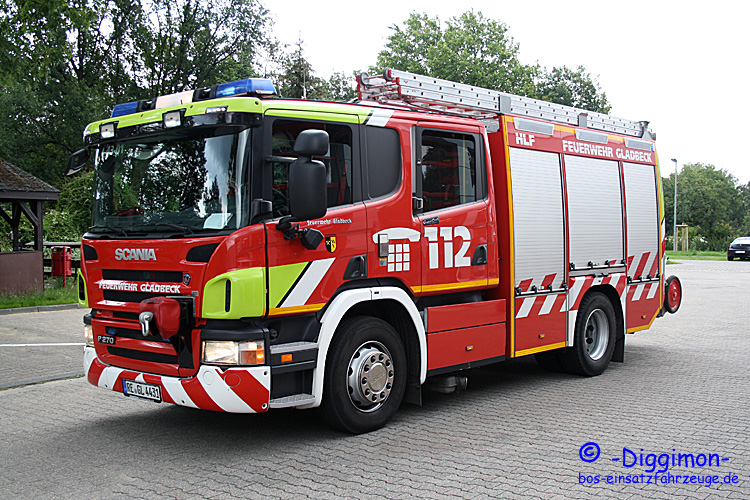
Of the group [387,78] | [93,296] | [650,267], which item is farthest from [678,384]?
[93,296]

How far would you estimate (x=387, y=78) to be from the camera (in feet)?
22.2

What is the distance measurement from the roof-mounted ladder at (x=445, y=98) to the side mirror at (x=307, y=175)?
1597mm

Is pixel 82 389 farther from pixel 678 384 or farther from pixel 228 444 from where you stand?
pixel 678 384

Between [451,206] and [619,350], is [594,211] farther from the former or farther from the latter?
[451,206]

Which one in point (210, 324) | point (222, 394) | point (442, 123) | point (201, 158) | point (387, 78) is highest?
point (387, 78)

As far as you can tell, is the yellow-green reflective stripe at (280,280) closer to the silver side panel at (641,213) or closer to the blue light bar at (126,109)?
the blue light bar at (126,109)

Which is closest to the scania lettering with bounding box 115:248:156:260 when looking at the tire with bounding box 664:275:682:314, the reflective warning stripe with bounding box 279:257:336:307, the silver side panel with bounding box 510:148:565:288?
the reflective warning stripe with bounding box 279:257:336:307

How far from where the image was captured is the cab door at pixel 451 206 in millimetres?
6527

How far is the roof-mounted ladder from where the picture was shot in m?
6.86

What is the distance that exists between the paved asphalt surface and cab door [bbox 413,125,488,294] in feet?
4.32

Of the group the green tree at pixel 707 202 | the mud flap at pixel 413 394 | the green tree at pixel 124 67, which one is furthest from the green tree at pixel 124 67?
the green tree at pixel 707 202

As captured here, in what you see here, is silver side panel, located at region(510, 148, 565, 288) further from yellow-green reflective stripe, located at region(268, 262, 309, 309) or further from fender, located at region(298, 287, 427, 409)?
yellow-green reflective stripe, located at region(268, 262, 309, 309)

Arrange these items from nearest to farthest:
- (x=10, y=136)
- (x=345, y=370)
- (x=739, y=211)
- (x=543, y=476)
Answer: (x=543, y=476) < (x=345, y=370) < (x=10, y=136) < (x=739, y=211)

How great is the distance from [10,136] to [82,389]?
31.6 m
